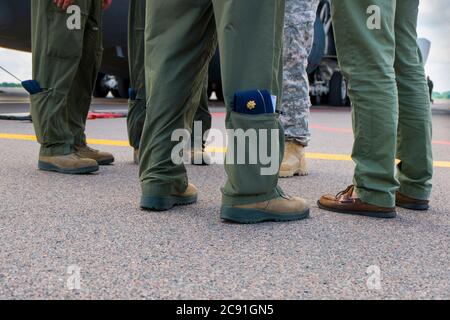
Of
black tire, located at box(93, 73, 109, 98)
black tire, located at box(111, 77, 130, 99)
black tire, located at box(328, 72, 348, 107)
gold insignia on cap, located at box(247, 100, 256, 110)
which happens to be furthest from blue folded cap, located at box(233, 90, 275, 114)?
black tire, located at box(93, 73, 109, 98)

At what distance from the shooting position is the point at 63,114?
8.11ft

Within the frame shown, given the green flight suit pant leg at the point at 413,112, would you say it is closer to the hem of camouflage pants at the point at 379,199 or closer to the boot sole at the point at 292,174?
the hem of camouflage pants at the point at 379,199

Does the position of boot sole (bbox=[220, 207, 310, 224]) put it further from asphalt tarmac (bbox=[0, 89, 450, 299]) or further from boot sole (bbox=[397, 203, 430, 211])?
boot sole (bbox=[397, 203, 430, 211])

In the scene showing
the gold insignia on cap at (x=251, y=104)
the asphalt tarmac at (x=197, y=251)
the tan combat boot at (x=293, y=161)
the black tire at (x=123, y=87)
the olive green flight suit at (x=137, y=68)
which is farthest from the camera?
the black tire at (x=123, y=87)

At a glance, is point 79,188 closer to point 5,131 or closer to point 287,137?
point 287,137

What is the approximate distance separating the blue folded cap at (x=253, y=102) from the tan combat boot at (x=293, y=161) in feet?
3.29

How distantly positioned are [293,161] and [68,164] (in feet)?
3.12

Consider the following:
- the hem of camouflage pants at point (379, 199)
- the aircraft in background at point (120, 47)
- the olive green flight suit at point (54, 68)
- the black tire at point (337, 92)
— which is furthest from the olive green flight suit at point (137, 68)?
the black tire at point (337, 92)

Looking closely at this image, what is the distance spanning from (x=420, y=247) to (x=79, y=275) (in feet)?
2.63

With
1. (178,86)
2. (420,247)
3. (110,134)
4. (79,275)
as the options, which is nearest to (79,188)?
(178,86)

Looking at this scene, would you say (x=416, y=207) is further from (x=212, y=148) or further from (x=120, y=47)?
(x=120, y=47)

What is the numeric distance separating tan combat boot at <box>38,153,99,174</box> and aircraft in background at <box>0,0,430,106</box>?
13.1ft

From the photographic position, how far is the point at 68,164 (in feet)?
7.94

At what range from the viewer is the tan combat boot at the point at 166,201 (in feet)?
5.67
